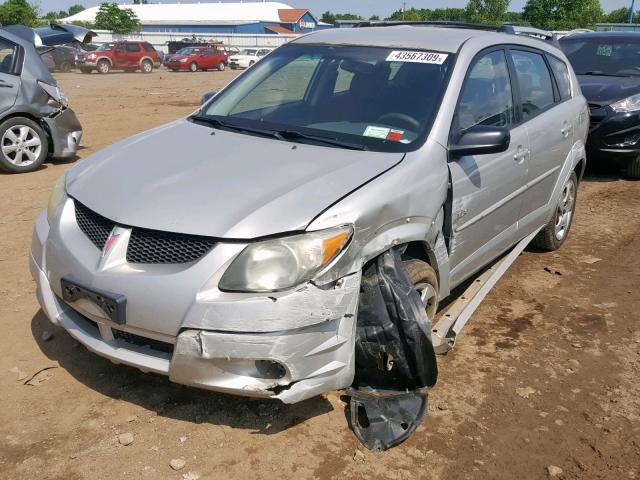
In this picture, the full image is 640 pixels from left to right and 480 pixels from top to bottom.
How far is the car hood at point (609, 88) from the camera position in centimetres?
781

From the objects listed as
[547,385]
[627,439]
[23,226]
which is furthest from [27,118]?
[627,439]

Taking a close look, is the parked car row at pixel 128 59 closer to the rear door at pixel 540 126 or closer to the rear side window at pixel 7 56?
the rear side window at pixel 7 56

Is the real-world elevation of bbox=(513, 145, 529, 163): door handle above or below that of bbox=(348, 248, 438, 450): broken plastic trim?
above

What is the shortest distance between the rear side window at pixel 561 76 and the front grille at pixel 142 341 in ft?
12.5

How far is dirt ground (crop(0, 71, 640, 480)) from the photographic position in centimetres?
273

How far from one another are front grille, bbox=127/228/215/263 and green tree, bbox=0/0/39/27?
45.3 m

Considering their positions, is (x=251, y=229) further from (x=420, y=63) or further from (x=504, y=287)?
(x=504, y=287)

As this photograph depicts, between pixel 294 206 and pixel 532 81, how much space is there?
2671mm

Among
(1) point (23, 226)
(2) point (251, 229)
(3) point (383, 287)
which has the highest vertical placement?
(2) point (251, 229)

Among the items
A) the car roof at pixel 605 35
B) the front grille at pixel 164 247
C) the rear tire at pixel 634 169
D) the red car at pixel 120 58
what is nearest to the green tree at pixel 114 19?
the red car at pixel 120 58

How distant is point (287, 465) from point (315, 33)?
9.83 ft

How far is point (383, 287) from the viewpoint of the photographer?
2.89 metres

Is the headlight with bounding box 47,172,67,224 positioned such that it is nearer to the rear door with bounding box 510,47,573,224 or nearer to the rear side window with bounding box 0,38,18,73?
the rear door with bounding box 510,47,573,224

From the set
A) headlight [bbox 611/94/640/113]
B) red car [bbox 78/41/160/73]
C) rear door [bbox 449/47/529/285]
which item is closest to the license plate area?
rear door [bbox 449/47/529/285]
